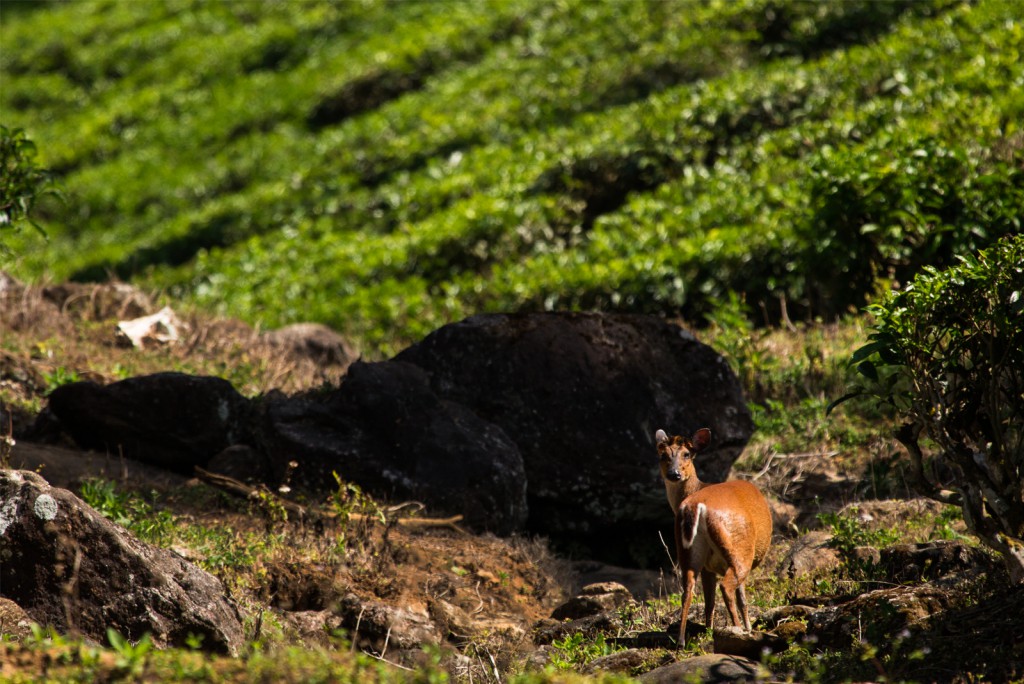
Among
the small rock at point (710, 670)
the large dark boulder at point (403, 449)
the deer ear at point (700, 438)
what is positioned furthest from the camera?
the large dark boulder at point (403, 449)

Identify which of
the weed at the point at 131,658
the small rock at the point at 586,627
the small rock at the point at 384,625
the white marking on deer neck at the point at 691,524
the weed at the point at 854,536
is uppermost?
the weed at the point at 131,658

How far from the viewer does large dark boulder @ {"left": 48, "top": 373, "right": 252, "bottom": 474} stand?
9.52 meters

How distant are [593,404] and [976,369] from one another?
3.51 meters

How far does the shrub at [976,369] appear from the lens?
614 centimetres

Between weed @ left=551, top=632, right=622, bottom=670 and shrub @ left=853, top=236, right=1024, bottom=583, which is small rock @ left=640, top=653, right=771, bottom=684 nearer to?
weed @ left=551, top=632, right=622, bottom=670

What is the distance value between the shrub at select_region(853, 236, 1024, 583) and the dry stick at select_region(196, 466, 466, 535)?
350 cm

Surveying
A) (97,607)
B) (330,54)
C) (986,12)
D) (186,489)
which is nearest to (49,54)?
(330,54)

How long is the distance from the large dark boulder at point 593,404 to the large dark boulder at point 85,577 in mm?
3686

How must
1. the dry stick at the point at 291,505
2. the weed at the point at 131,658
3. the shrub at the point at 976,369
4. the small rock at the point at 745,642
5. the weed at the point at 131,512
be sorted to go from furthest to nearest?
the dry stick at the point at 291,505, the weed at the point at 131,512, the shrub at the point at 976,369, the small rock at the point at 745,642, the weed at the point at 131,658

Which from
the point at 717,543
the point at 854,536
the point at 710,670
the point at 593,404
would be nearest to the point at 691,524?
the point at 717,543

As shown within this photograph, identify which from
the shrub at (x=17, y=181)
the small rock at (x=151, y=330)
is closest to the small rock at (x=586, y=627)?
the shrub at (x=17, y=181)

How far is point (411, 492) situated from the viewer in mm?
8797

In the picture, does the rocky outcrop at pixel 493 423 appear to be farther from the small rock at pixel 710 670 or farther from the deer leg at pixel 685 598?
the small rock at pixel 710 670

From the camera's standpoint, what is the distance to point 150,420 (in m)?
9.55
